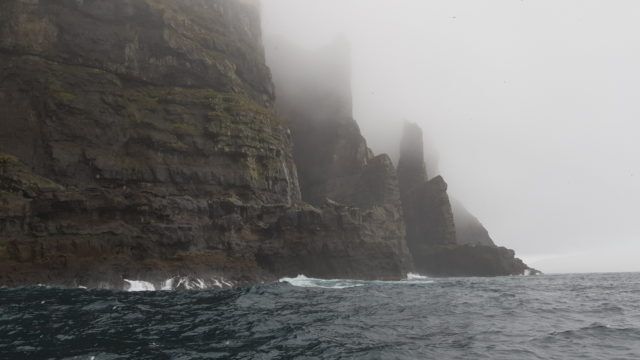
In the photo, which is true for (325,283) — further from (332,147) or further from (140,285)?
(332,147)

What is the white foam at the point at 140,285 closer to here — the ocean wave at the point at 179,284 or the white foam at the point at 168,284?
the ocean wave at the point at 179,284

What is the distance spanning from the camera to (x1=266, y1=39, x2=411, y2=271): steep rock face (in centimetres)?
9188

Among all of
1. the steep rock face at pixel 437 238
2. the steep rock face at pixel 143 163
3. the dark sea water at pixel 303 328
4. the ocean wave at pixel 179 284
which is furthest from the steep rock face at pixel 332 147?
the dark sea water at pixel 303 328

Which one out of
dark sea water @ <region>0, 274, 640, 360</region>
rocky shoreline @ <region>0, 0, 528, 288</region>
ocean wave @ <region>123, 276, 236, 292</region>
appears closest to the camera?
dark sea water @ <region>0, 274, 640, 360</region>


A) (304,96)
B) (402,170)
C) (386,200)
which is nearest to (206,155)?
(386,200)

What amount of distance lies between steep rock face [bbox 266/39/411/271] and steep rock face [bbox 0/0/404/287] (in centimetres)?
1809

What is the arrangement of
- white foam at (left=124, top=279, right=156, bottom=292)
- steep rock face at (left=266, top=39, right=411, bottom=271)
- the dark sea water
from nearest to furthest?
the dark sea water, white foam at (left=124, top=279, right=156, bottom=292), steep rock face at (left=266, top=39, right=411, bottom=271)

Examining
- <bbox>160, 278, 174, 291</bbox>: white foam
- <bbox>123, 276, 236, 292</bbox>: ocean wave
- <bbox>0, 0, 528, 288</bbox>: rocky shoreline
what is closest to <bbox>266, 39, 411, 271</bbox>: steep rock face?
<bbox>0, 0, 528, 288</bbox>: rocky shoreline

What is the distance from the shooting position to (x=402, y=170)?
131 meters

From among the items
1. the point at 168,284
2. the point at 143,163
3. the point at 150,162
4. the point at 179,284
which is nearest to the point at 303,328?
the point at 179,284

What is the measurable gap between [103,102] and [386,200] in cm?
5274

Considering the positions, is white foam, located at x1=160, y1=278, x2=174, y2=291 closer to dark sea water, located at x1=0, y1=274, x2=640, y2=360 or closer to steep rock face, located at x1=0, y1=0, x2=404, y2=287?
steep rock face, located at x1=0, y1=0, x2=404, y2=287

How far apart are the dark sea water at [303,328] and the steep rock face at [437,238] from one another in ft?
242

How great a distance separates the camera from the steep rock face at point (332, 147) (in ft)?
301
